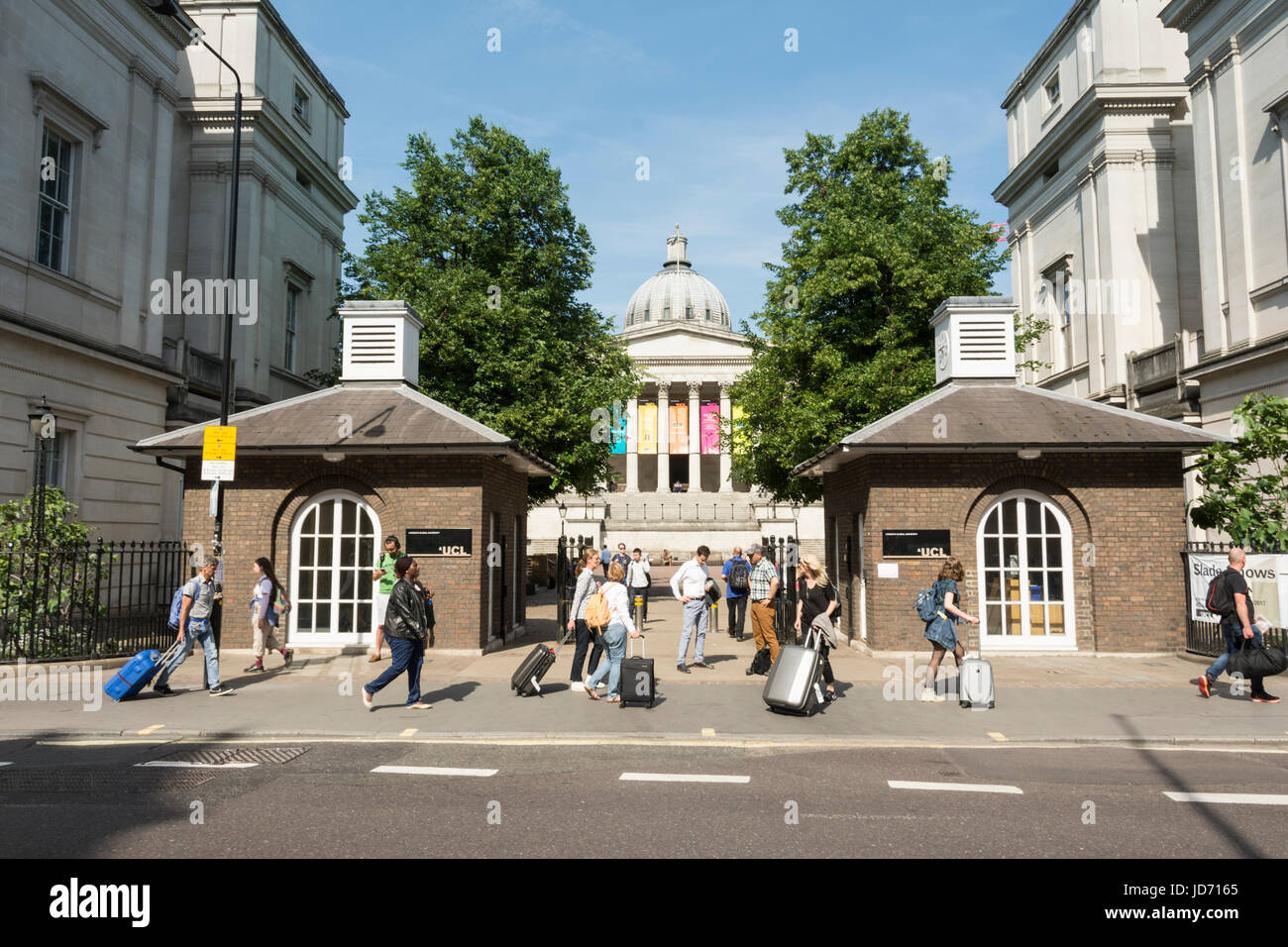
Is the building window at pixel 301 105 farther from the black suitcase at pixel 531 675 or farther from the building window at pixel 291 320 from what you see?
the black suitcase at pixel 531 675

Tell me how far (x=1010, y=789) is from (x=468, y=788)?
14.2ft

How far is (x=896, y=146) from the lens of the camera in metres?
26.8

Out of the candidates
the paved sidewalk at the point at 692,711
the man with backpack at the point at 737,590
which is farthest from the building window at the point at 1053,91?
the paved sidewalk at the point at 692,711

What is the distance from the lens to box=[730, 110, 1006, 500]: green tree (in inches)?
898

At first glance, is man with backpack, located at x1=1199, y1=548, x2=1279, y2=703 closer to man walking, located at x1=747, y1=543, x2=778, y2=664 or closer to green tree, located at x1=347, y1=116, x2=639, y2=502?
man walking, located at x1=747, y1=543, x2=778, y2=664

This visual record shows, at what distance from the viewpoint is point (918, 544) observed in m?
14.2

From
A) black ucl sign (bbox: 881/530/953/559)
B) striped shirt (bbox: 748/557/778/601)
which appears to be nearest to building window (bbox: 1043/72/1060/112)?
black ucl sign (bbox: 881/530/953/559)

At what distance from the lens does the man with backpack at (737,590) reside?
58.5ft

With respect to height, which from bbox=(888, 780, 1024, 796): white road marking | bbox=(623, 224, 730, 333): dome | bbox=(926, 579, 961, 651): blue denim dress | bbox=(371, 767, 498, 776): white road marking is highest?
bbox=(623, 224, 730, 333): dome

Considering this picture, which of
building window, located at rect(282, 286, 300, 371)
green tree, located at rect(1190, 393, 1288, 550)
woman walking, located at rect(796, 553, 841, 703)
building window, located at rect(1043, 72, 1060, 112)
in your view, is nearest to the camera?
woman walking, located at rect(796, 553, 841, 703)

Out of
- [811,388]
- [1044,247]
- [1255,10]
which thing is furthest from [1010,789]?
[1044,247]

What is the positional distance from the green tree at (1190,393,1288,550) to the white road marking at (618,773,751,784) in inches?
418

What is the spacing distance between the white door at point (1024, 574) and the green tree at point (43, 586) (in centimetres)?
1420
